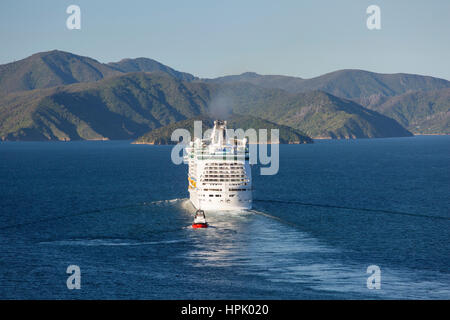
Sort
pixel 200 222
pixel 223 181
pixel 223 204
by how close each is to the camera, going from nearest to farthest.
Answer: pixel 200 222
pixel 223 204
pixel 223 181

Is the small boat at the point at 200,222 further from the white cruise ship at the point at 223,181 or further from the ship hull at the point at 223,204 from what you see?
the white cruise ship at the point at 223,181

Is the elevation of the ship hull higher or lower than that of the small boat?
higher

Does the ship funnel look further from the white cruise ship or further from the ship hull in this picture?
the ship hull

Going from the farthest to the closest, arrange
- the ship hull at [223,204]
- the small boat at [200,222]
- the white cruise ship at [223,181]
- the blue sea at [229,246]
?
the white cruise ship at [223,181] → the ship hull at [223,204] → the small boat at [200,222] → the blue sea at [229,246]

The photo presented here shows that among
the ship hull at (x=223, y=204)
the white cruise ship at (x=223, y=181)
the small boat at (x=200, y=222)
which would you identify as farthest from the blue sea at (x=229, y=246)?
the white cruise ship at (x=223, y=181)

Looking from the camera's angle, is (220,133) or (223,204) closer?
(223,204)

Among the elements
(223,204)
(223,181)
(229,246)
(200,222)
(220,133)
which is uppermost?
(220,133)

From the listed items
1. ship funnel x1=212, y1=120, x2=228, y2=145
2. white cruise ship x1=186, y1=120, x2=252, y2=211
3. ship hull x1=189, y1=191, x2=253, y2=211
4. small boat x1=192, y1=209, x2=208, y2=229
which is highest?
ship funnel x1=212, y1=120, x2=228, y2=145

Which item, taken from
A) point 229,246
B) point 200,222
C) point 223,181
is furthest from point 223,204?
point 229,246

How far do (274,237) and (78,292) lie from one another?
33.2 meters

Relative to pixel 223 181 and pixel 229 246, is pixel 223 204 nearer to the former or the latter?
pixel 223 181

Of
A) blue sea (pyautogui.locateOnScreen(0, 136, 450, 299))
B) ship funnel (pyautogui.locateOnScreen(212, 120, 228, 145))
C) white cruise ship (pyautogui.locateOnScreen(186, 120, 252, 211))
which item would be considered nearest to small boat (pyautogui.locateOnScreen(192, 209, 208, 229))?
blue sea (pyautogui.locateOnScreen(0, 136, 450, 299))
